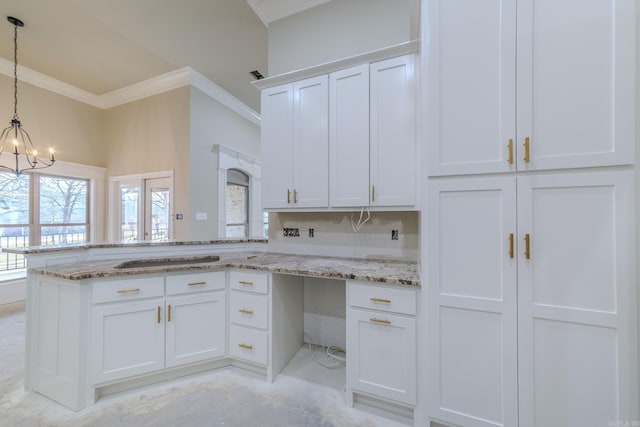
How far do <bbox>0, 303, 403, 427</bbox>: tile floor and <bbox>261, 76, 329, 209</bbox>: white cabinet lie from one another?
4.68ft

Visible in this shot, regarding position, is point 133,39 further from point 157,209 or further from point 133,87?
point 157,209

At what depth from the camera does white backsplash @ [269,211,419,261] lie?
7.35 ft

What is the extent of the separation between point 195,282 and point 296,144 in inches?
55.6

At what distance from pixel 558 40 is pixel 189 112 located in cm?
446

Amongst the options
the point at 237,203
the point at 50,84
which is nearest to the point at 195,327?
the point at 237,203

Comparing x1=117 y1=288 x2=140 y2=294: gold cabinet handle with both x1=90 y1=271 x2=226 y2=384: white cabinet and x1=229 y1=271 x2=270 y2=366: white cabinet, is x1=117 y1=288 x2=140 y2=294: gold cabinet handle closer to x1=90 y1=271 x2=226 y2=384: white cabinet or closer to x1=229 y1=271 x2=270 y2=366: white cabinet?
x1=90 y1=271 x2=226 y2=384: white cabinet

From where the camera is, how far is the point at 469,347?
1.38 meters

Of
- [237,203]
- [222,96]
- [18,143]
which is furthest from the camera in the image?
[237,203]

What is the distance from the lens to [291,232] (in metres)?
2.72

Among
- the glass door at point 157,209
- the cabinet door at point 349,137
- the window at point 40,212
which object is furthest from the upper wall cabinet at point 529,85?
the window at point 40,212

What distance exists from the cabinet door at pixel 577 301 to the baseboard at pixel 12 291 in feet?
19.7

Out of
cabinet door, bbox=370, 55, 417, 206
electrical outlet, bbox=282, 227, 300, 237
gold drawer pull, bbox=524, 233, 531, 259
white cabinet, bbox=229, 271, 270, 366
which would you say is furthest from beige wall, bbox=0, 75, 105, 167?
gold drawer pull, bbox=524, 233, 531, 259

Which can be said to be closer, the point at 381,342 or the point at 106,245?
the point at 381,342

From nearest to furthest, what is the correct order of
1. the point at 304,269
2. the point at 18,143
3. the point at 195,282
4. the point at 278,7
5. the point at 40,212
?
the point at 304,269, the point at 195,282, the point at 278,7, the point at 18,143, the point at 40,212
